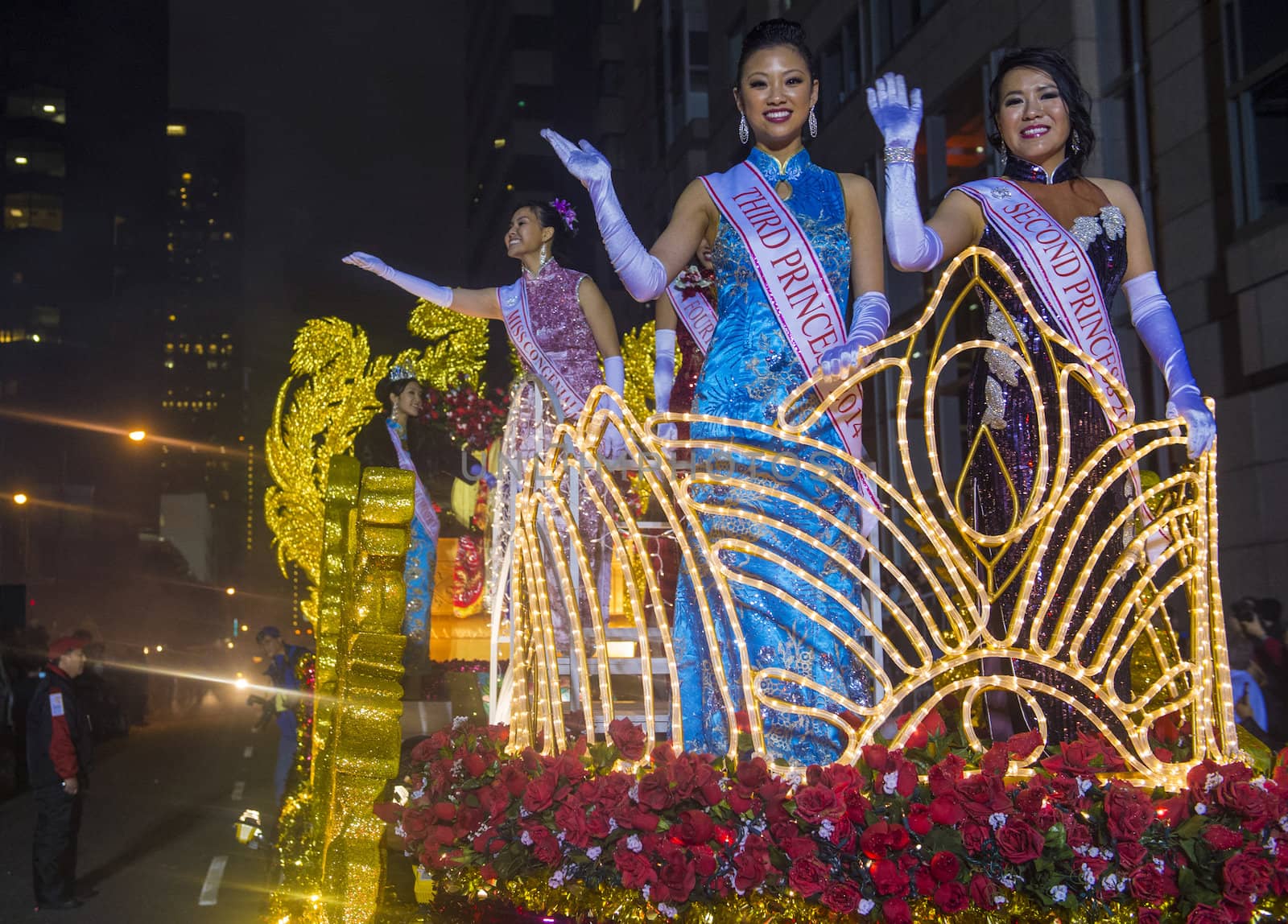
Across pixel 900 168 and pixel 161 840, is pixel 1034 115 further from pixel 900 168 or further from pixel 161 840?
pixel 161 840

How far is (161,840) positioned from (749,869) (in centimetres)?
1073

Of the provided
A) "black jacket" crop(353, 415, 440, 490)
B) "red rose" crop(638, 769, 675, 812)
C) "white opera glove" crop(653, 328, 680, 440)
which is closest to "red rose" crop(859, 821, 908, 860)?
"red rose" crop(638, 769, 675, 812)

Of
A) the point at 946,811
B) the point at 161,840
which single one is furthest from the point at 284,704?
the point at 946,811

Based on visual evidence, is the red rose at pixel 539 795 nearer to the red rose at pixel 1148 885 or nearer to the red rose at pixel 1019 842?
the red rose at pixel 1019 842

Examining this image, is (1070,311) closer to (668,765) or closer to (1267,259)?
(668,765)

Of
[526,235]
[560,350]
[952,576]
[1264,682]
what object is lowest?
[1264,682]

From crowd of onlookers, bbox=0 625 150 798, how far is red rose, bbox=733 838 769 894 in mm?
9383

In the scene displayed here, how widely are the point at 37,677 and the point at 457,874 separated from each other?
457 inches

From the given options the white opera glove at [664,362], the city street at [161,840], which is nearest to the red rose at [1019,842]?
the white opera glove at [664,362]

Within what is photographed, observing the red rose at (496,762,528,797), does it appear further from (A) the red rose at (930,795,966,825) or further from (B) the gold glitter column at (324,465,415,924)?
(A) the red rose at (930,795,966,825)

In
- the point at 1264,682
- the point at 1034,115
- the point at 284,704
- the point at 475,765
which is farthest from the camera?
the point at 284,704

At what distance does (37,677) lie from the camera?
13195 millimetres

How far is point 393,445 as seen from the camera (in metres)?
10.8

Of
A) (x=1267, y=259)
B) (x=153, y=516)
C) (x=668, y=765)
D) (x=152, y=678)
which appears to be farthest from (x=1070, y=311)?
(x=153, y=516)
